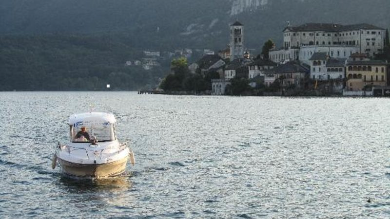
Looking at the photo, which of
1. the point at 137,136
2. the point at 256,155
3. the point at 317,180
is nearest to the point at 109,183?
the point at 317,180

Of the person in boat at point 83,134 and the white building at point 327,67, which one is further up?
the white building at point 327,67

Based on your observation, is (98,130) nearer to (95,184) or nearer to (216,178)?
(95,184)

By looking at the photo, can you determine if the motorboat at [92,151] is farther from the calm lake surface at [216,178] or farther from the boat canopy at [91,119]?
the calm lake surface at [216,178]

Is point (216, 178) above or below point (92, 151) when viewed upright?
below

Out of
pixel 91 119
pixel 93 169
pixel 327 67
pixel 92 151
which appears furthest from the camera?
pixel 327 67

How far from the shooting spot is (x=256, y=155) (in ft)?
188

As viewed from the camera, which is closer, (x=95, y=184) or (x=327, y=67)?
(x=95, y=184)

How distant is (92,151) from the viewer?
45062mm

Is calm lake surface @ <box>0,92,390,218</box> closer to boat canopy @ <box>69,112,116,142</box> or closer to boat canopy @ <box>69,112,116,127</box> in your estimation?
boat canopy @ <box>69,112,116,142</box>

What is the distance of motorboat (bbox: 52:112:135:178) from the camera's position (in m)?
44.5

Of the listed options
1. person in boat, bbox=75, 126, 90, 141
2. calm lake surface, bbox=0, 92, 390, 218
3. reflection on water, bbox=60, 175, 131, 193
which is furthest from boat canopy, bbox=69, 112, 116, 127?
reflection on water, bbox=60, 175, 131, 193

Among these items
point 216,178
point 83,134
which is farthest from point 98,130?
point 216,178

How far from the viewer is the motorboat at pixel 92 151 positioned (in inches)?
1753

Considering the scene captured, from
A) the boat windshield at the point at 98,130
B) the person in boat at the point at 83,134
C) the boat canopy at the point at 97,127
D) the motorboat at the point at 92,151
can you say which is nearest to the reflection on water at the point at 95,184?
the motorboat at the point at 92,151
